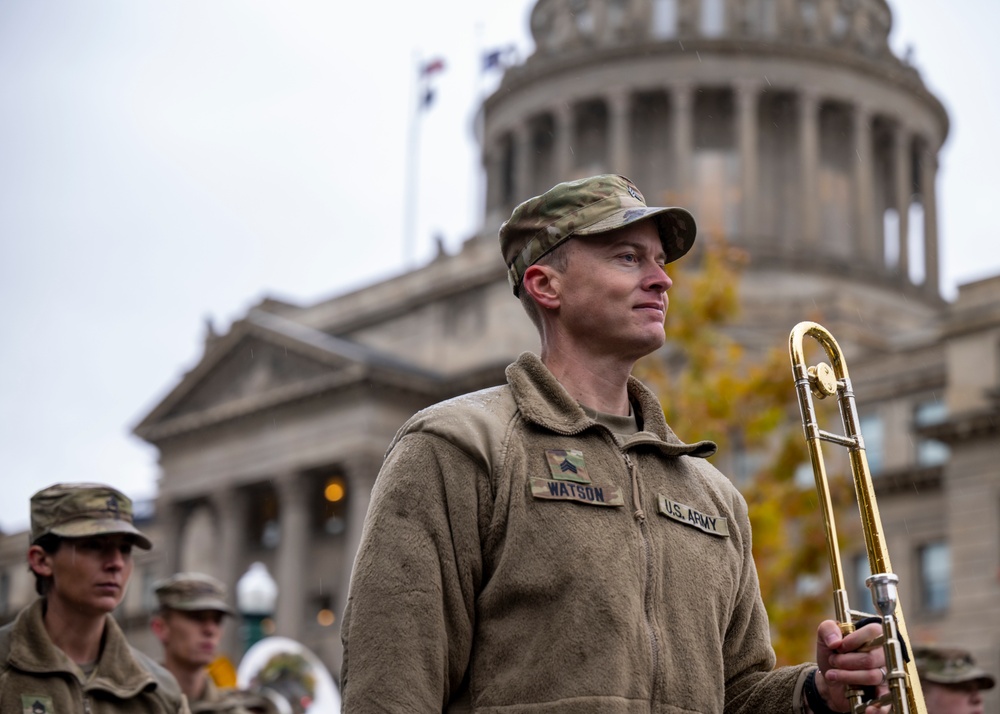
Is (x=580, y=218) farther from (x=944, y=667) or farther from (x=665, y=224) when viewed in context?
(x=944, y=667)

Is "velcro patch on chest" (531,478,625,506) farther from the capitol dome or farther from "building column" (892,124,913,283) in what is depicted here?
"building column" (892,124,913,283)

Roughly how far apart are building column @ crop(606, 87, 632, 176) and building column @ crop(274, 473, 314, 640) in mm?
22087

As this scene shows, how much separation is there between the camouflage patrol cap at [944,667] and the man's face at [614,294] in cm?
551

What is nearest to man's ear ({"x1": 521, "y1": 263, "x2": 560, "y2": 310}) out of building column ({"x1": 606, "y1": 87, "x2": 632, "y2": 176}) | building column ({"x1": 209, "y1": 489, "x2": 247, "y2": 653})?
building column ({"x1": 209, "y1": 489, "x2": 247, "y2": 653})

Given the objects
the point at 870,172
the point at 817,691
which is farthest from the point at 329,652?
the point at 817,691

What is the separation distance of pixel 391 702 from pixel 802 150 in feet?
259

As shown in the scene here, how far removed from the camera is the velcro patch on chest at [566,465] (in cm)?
469

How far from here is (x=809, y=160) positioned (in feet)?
265

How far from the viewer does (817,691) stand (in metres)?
4.83

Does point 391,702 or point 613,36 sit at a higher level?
point 613,36

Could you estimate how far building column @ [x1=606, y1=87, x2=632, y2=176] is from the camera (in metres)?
80.8

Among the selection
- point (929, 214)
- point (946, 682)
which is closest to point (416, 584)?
point (946, 682)

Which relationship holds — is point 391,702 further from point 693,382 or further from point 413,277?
point 413,277

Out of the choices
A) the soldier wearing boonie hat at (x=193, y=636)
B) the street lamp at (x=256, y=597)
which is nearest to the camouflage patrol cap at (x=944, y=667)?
the soldier wearing boonie hat at (x=193, y=636)
